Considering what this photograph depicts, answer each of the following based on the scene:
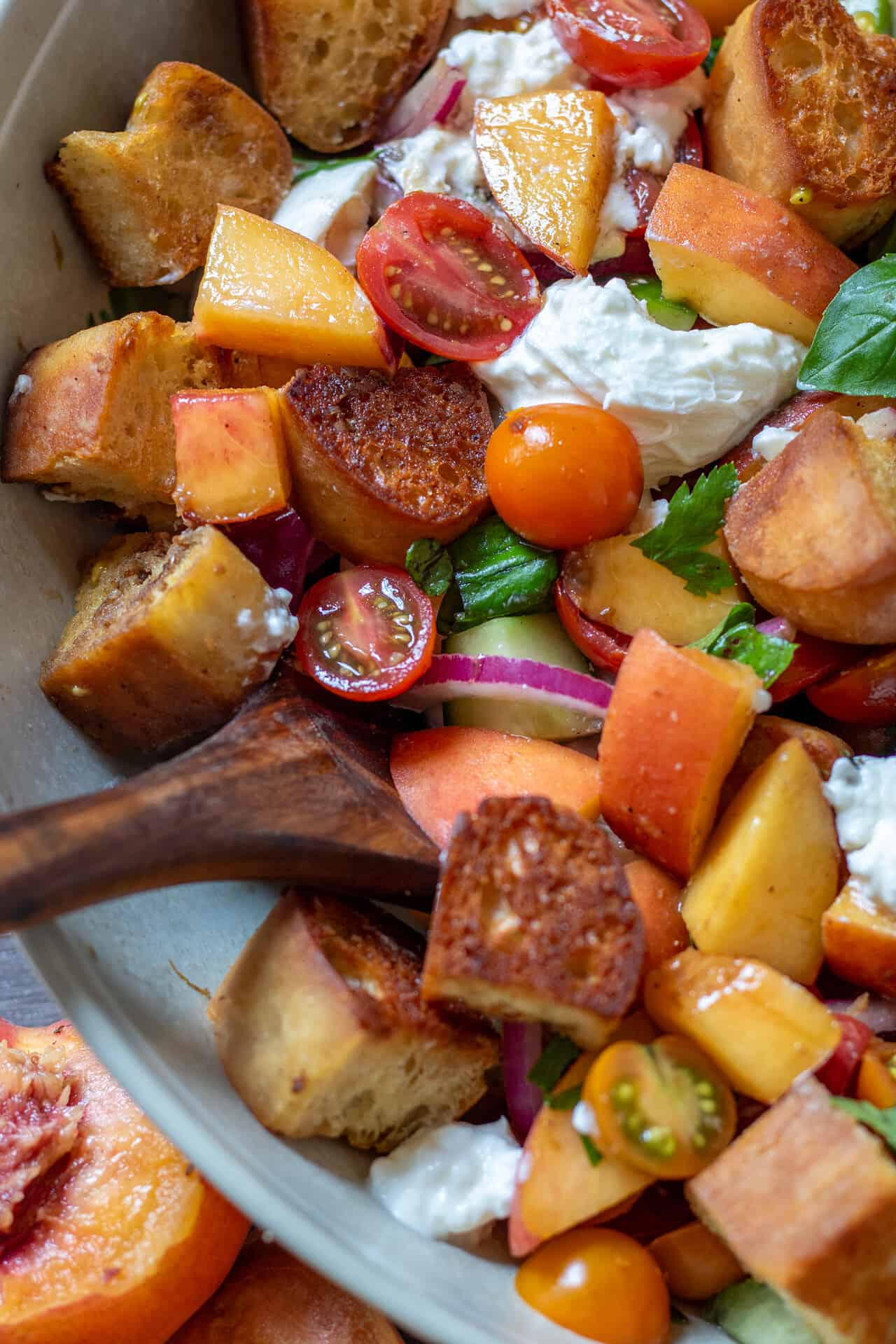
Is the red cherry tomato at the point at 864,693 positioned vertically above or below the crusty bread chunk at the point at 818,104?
below

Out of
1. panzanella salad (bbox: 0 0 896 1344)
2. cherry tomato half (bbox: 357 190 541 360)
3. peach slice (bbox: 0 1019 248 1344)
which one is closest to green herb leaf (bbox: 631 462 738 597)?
panzanella salad (bbox: 0 0 896 1344)

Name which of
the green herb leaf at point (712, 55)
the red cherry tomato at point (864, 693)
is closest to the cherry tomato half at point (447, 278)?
the green herb leaf at point (712, 55)

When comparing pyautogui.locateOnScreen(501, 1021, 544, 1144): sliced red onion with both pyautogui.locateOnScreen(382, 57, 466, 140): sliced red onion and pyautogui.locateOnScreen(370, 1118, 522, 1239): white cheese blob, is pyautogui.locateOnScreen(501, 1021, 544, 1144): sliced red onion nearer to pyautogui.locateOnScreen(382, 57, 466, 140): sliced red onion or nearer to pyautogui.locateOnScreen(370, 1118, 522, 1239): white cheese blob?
pyautogui.locateOnScreen(370, 1118, 522, 1239): white cheese blob

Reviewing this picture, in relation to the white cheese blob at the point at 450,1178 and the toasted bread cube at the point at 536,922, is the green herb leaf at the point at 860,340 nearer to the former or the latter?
the toasted bread cube at the point at 536,922

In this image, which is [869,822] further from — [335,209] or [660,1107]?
[335,209]

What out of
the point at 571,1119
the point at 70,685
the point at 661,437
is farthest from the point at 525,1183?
the point at 661,437

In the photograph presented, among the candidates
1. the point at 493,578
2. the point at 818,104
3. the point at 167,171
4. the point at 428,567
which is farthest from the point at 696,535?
the point at 167,171

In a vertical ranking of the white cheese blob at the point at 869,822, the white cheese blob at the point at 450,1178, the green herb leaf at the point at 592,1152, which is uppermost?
the white cheese blob at the point at 869,822
